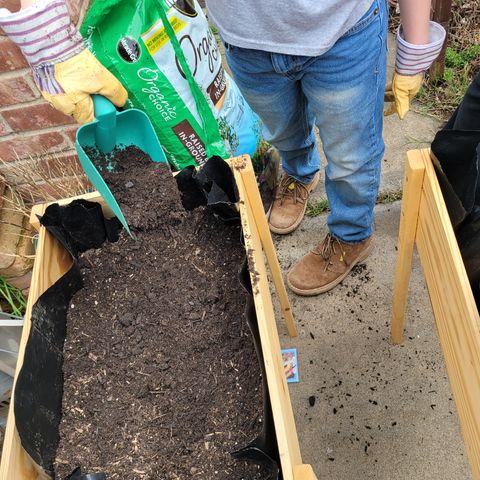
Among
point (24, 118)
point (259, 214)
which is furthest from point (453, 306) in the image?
point (24, 118)

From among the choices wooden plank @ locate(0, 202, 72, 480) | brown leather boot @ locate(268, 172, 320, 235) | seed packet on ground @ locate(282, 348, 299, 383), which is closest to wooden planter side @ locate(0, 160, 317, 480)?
wooden plank @ locate(0, 202, 72, 480)

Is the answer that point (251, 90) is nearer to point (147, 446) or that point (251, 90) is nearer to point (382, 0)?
point (382, 0)

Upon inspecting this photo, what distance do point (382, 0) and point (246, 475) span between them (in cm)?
120

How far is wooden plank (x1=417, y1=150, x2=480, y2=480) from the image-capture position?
0.90m

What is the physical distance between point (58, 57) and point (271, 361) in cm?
88

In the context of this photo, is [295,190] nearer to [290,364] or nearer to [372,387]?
[290,364]

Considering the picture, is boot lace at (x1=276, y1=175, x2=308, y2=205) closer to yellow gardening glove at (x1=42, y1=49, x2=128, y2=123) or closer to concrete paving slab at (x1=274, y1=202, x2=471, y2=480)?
concrete paving slab at (x1=274, y1=202, x2=471, y2=480)

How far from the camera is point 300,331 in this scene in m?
1.82

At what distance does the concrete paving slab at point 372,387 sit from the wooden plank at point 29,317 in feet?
2.98

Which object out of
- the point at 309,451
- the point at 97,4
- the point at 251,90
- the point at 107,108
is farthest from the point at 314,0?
the point at 309,451

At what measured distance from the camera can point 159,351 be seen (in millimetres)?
1168

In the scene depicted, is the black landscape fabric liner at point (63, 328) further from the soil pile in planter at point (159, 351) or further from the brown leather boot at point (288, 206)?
the brown leather boot at point (288, 206)

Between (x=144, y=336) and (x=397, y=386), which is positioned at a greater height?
(x=144, y=336)

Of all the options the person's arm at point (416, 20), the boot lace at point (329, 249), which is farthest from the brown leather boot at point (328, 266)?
the person's arm at point (416, 20)
